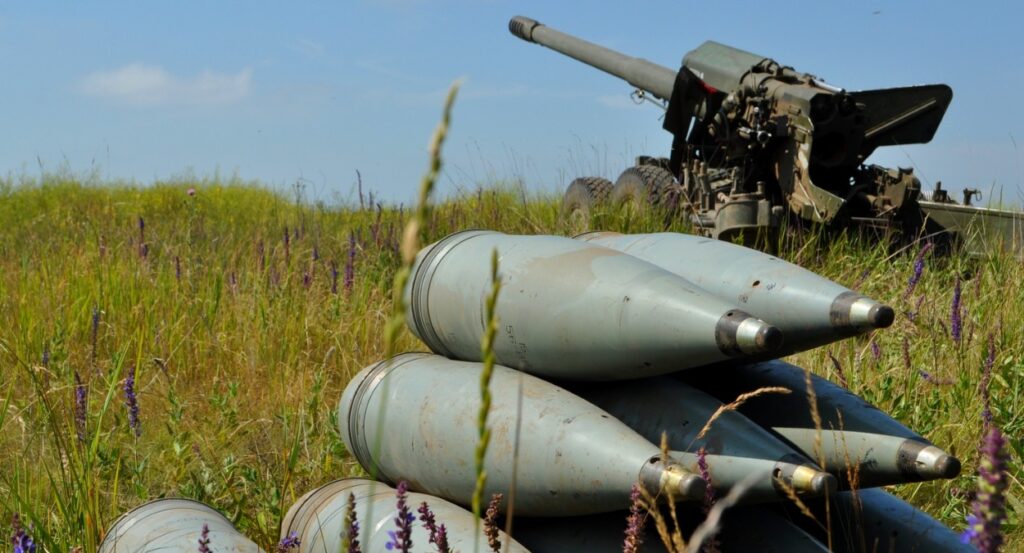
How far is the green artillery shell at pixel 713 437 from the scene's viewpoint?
2469 mm

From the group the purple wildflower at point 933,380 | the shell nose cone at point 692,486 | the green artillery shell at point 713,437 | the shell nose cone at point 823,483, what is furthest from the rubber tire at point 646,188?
the shell nose cone at point 692,486

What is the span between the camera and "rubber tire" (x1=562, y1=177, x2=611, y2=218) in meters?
9.36

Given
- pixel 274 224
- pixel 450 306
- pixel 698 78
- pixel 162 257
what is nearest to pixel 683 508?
pixel 450 306

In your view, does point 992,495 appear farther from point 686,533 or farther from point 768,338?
point 686,533

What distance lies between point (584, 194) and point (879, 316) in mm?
7068

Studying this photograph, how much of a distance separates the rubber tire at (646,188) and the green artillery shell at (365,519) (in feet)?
18.2

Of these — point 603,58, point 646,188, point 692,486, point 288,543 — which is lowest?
point 288,543

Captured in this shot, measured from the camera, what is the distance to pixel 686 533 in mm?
2689

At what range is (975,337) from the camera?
5125mm

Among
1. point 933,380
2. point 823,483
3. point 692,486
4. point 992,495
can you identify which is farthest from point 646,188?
point 992,495

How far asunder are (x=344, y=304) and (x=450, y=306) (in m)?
2.65

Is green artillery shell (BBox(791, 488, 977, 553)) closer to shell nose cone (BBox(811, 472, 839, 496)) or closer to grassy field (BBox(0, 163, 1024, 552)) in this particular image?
grassy field (BBox(0, 163, 1024, 552))

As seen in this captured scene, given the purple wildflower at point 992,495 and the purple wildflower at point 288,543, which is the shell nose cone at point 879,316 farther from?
the purple wildflower at point 288,543

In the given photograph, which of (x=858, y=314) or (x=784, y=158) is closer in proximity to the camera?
(x=858, y=314)
